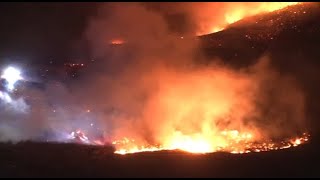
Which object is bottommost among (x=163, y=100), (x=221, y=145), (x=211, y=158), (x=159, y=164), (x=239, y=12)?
(x=159, y=164)

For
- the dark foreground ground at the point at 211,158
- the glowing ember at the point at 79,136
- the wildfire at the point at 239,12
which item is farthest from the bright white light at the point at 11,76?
the wildfire at the point at 239,12

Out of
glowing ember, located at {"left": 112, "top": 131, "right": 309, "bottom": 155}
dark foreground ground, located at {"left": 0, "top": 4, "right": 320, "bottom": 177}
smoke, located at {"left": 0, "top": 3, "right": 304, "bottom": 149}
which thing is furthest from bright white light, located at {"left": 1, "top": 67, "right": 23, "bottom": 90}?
glowing ember, located at {"left": 112, "top": 131, "right": 309, "bottom": 155}

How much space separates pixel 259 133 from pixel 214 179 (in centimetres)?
299

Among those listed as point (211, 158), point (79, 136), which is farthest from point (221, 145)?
point (79, 136)

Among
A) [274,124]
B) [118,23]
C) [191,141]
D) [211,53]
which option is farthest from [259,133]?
[118,23]

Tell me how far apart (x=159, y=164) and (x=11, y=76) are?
23.6 feet

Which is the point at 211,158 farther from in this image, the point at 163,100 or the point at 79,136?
the point at 79,136

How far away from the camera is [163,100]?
16031 millimetres

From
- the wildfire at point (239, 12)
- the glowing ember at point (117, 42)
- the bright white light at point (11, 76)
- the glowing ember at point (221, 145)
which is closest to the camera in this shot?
the glowing ember at point (221, 145)

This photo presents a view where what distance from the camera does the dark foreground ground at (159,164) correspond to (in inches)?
498

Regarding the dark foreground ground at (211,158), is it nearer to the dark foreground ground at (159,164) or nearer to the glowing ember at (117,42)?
the dark foreground ground at (159,164)

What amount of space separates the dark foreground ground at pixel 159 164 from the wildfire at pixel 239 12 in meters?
7.94

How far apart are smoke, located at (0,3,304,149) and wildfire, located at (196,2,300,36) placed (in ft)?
9.93

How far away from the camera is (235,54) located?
17.6 m
